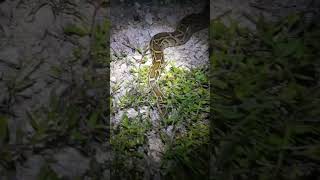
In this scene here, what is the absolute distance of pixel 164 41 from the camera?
147 cm

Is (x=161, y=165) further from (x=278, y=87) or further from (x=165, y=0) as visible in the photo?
(x=165, y=0)

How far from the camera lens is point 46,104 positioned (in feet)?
3.73

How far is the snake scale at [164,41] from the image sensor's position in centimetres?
146

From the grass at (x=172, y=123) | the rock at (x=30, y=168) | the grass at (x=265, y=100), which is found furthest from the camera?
the grass at (x=172, y=123)

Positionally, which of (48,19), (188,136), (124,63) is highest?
(48,19)

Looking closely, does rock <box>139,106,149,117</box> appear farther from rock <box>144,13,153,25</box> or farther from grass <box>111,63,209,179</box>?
rock <box>144,13,153,25</box>

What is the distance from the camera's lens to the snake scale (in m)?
1.46

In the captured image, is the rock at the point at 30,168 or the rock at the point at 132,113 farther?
the rock at the point at 132,113

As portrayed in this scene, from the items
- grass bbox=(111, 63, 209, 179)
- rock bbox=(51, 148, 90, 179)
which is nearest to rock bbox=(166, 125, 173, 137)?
grass bbox=(111, 63, 209, 179)

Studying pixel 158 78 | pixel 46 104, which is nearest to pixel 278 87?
pixel 158 78

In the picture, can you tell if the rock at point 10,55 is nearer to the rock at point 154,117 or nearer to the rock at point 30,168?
the rock at point 30,168

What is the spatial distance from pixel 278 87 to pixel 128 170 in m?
0.78

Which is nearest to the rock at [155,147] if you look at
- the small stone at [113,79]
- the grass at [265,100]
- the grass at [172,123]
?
the grass at [172,123]

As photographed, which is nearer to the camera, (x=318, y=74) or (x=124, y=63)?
(x=318, y=74)
